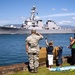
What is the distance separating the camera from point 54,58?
1186 cm

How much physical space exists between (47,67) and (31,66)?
1.45 metres

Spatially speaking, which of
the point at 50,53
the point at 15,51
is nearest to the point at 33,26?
the point at 15,51

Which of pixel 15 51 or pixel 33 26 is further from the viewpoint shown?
pixel 33 26

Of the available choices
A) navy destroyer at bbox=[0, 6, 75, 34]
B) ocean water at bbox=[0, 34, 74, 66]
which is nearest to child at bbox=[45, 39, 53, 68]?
→ ocean water at bbox=[0, 34, 74, 66]

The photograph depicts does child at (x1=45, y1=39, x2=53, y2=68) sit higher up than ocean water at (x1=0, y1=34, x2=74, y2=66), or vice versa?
child at (x1=45, y1=39, x2=53, y2=68)

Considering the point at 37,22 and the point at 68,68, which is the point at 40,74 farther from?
the point at 37,22

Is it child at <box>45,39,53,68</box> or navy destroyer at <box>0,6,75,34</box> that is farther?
navy destroyer at <box>0,6,75,34</box>

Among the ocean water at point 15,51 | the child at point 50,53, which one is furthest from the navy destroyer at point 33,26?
the child at point 50,53

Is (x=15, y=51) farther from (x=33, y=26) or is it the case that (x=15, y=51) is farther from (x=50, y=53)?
(x=33, y=26)

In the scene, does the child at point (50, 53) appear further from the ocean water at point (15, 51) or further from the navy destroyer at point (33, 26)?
the navy destroyer at point (33, 26)

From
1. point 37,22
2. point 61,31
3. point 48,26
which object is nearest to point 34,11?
point 37,22

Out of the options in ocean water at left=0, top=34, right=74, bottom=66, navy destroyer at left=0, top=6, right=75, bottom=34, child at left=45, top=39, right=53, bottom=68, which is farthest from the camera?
navy destroyer at left=0, top=6, right=75, bottom=34

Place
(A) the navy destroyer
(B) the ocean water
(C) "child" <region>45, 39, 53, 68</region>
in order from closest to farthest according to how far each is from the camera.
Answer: (C) "child" <region>45, 39, 53, 68</region>
(B) the ocean water
(A) the navy destroyer

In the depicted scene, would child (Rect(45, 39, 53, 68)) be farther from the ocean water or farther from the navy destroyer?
the navy destroyer
